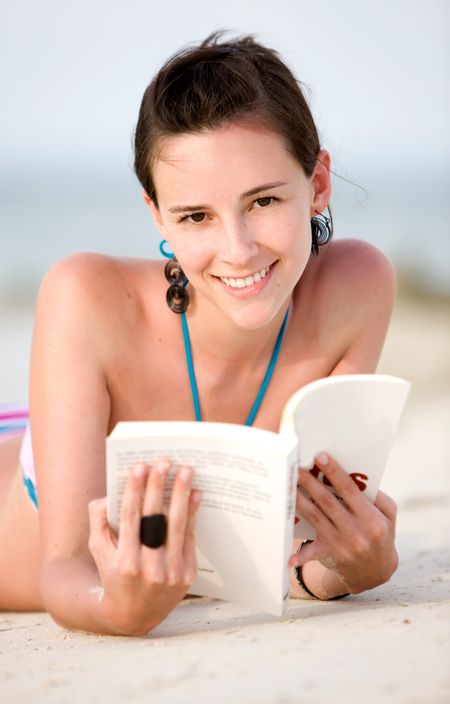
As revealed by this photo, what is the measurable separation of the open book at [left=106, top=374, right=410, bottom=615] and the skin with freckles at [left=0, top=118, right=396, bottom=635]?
5 cm

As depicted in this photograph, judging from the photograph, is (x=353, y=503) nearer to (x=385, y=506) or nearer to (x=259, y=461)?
(x=385, y=506)

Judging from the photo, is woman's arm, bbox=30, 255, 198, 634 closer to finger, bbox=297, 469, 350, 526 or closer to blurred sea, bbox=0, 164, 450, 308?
finger, bbox=297, 469, 350, 526

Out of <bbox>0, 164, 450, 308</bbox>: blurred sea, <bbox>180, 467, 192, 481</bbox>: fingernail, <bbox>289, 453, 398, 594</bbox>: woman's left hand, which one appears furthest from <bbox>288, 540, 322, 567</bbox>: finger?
<bbox>0, 164, 450, 308</bbox>: blurred sea

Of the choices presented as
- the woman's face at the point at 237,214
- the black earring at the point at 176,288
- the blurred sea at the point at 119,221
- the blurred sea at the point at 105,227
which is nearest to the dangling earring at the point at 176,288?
the black earring at the point at 176,288

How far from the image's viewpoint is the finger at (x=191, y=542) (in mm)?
2074

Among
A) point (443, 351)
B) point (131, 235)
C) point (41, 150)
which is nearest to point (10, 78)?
point (41, 150)

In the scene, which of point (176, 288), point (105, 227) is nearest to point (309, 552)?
point (176, 288)

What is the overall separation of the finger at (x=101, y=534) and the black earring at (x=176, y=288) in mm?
990

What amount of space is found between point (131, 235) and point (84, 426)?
51.5ft

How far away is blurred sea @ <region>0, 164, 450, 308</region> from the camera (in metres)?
14.0

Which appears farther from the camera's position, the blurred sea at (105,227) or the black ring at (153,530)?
the blurred sea at (105,227)

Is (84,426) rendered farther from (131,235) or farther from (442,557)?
(131,235)

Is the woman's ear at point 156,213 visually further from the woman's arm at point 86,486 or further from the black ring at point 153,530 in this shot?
the black ring at point 153,530

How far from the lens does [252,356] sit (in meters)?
3.10
